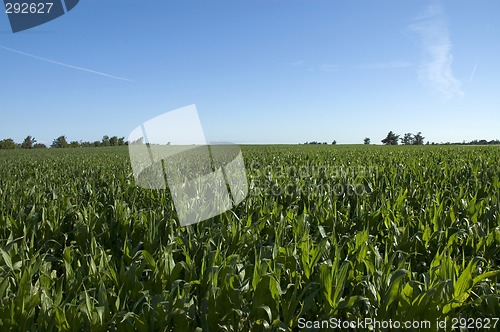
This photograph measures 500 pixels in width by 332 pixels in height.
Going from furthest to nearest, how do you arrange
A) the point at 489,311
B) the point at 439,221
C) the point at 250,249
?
the point at 439,221, the point at 250,249, the point at 489,311

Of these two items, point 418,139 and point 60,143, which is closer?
point 60,143

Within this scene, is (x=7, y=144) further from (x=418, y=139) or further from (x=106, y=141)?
(x=418, y=139)

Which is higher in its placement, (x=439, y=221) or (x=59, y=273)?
(x=439, y=221)


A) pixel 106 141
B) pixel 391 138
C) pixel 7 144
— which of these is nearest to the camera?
pixel 7 144

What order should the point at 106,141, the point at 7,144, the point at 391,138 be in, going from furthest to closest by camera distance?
the point at 391,138 < the point at 106,141 < the point at 7,144

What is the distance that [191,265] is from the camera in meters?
2.66

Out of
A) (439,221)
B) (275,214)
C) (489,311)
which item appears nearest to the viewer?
(489,311)

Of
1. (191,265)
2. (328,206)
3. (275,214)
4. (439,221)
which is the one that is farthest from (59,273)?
(439,221)

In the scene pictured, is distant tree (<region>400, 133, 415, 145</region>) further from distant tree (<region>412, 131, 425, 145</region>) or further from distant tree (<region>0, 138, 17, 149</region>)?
distant tree (<region>0, 138, 17, 149</region>)

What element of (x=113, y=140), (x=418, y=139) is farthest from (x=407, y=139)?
(x=113, y=140)

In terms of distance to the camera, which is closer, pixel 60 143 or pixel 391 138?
pixel 60 143

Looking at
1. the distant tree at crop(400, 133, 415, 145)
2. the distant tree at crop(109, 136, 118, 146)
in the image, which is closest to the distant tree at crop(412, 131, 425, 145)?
the distant tree at crop(400, 133, 415, 145)

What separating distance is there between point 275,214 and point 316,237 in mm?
732

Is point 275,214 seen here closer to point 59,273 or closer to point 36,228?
point 59,273
